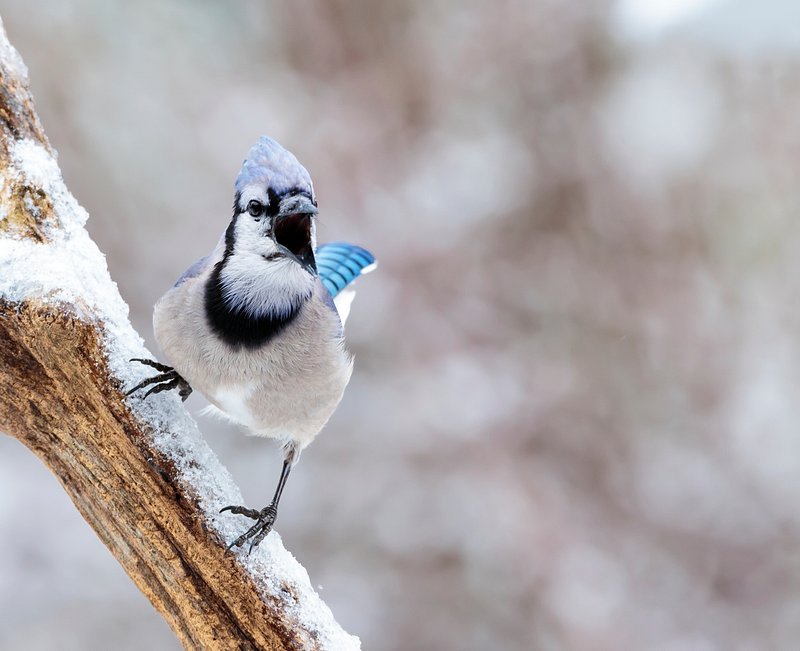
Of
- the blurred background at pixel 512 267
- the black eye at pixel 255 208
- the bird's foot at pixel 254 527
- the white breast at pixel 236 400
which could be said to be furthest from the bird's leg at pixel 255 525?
the blurred background at pixel 512 267

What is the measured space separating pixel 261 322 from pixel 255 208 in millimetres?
174

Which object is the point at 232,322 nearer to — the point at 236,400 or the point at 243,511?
the point at 236,400

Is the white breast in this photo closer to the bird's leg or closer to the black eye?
the bird's leg

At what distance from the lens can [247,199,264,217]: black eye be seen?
1120 millimetres

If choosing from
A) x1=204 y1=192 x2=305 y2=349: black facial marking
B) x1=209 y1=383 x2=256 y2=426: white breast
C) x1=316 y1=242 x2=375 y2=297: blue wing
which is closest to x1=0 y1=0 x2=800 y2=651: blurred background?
x1=316 y1=242 x2=375 y2=297: blue wing

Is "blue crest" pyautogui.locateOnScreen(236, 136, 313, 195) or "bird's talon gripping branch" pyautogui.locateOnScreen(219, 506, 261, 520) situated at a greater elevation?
"blue crest" pyautogui.locateOnScreen(236, 136, 313, 195)

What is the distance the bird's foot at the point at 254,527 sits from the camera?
1.13 m

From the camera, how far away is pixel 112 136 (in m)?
2.87

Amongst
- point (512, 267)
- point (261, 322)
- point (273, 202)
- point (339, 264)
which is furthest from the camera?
point (512, 267)

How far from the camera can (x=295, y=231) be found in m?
1.15

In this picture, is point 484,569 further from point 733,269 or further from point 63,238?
point 63,238

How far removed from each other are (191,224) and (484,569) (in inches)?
61.0

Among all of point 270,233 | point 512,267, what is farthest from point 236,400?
point 512,267

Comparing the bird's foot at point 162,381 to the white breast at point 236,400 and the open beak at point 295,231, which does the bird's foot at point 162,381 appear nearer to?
the white breast at point 236,400
